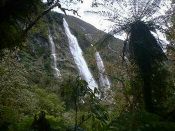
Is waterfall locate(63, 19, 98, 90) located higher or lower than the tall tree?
higher

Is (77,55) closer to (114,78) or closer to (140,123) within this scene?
(114,78)

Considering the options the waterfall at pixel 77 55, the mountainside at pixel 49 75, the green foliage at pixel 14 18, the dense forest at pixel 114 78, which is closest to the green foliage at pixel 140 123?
the dense forest at pixel 114 78

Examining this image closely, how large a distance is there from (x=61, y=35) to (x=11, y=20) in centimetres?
3453

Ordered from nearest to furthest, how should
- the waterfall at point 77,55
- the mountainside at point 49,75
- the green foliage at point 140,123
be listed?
the green foliage at point 140,123 < the mountainside at point 49,75 < the waterfall at point 77,55

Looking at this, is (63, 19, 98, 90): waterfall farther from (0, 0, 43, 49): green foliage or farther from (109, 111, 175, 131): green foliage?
(109, 111, 175, 131): green foliage

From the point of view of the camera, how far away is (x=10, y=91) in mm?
14945

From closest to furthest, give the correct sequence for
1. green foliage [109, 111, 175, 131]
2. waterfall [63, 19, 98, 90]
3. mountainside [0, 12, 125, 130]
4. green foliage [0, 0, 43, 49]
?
green foliage [109, 111, 175, 131] → green foliage [0, 0, 43, 49] → mountainside [0, 12, 125, 130] → waterfall [63, 19, 98, 90]

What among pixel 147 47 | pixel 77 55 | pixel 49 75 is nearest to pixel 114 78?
pixel 147 47

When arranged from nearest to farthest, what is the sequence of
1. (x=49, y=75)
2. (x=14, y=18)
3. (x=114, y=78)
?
(x=14, y=18) < (x=114, y=78) < (x=49, y=75)

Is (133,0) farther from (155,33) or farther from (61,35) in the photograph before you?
(61,35)

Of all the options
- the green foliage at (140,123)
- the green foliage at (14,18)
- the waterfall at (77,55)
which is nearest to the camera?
the green foliage at (140,123)

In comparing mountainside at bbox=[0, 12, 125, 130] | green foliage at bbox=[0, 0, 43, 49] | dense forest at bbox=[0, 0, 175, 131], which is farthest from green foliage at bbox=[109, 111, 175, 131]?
green foliage at bbox=[0, 0, 43, 49]

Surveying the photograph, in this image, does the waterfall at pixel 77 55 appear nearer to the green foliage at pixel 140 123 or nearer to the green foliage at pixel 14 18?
the green foliage at pixel 14 18

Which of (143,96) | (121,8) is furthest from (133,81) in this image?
(121,8)
